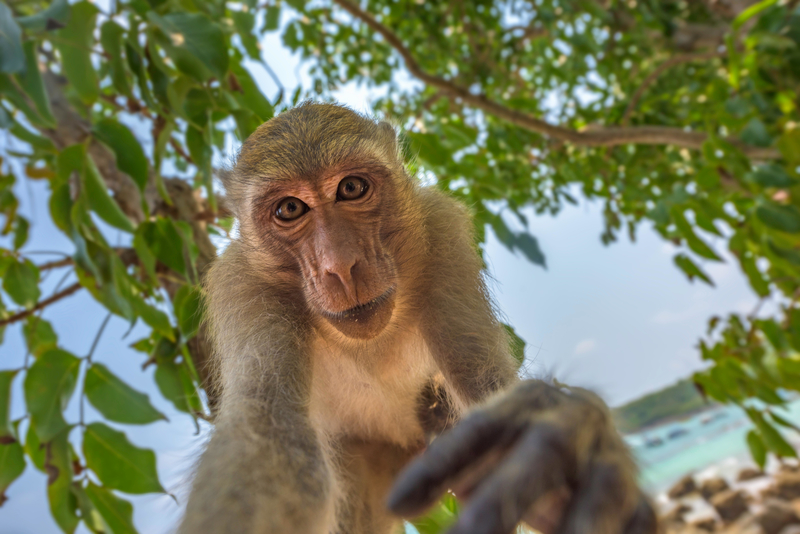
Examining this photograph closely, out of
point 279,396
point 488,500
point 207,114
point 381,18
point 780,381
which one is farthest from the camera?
point 381,18

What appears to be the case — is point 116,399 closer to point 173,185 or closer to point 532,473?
point 173,185

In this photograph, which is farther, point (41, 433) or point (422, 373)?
point (422, 373)

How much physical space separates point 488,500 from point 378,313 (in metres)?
0.71

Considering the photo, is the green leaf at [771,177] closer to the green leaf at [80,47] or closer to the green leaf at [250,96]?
the green leaf at [250,96]

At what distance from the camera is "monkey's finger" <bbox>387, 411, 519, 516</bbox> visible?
507 millimetres

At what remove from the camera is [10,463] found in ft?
4.52

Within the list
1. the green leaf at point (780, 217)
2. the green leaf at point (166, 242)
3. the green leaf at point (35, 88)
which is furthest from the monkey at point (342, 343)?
the green leaf at point (780, 217)

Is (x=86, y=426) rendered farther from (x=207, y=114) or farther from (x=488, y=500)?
(x=488, y=500)

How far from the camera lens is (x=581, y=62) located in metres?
3.22

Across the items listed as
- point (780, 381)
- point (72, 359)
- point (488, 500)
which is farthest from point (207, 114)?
point (780, 381)

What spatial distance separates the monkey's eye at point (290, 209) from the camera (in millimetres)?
1358

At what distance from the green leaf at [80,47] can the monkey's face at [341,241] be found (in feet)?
1.84

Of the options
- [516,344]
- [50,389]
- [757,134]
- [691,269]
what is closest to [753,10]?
[757,134]

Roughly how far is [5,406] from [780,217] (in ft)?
7.76
